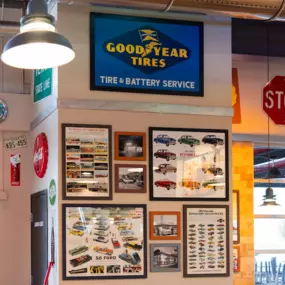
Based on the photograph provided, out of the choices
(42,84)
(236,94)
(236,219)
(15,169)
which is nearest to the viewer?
(42,84)

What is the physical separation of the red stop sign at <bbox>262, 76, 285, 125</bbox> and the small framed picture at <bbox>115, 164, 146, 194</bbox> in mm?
3440

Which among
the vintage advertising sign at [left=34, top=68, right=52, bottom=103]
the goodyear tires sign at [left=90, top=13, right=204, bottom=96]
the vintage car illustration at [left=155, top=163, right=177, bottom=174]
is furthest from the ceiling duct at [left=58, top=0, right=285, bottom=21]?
the vintage car illustration at [left=155, top=163, right=177, bottom=174]

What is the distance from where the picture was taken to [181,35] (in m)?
6.14

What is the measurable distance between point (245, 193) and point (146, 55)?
3872 millimetres

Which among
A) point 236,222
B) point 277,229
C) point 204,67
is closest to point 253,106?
point 236,222

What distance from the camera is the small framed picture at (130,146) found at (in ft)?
19.3

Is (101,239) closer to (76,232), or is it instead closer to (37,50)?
(76,232)

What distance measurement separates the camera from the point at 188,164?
6.05m

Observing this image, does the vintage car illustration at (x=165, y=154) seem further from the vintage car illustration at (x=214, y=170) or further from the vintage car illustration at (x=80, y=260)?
the vintage car illustration at (x=80, y=260)

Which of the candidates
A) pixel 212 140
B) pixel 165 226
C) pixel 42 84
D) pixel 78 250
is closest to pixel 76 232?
pixel 78 250

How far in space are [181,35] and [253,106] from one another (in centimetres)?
295

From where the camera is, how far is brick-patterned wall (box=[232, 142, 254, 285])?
925 centimetres

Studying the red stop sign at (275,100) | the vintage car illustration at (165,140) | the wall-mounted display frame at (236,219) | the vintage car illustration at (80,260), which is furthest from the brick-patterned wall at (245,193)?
the vintage car illustration at (80,260)

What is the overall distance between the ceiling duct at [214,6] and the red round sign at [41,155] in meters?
1.38
